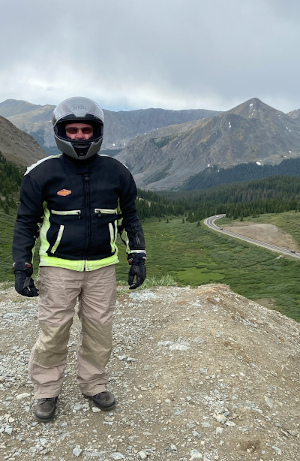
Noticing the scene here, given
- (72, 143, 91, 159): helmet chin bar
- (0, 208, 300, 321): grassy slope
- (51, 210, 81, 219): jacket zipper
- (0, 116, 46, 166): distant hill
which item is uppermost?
(0, 116, 46, 166): distant hill

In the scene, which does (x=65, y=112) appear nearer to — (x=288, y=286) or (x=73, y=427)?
(x=73, y=427)

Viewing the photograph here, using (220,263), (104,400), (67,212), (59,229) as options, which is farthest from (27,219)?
(220,263)

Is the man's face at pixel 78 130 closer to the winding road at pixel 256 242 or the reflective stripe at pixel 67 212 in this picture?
the reflective stripe at pixel 67 212

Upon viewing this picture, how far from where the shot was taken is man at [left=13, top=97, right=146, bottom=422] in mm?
5086

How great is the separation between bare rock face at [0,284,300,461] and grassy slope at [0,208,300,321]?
27.5 meters

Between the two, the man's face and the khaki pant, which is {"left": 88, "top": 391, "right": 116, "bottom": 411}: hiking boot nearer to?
the khaki pant

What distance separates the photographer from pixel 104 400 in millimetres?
5566

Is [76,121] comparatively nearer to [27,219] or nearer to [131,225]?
[27,219]

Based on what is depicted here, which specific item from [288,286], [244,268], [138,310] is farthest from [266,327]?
[244,268]

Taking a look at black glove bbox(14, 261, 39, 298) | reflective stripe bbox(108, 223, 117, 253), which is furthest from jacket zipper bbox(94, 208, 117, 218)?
black glove bbox(14, 261, 39, 298)

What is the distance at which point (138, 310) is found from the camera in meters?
10.6

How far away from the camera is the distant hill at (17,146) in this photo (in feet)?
424

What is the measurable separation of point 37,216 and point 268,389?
5.51 meters

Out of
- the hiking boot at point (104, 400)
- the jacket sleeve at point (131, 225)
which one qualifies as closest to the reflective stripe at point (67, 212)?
the jacket sleeve at point (131, 225)
